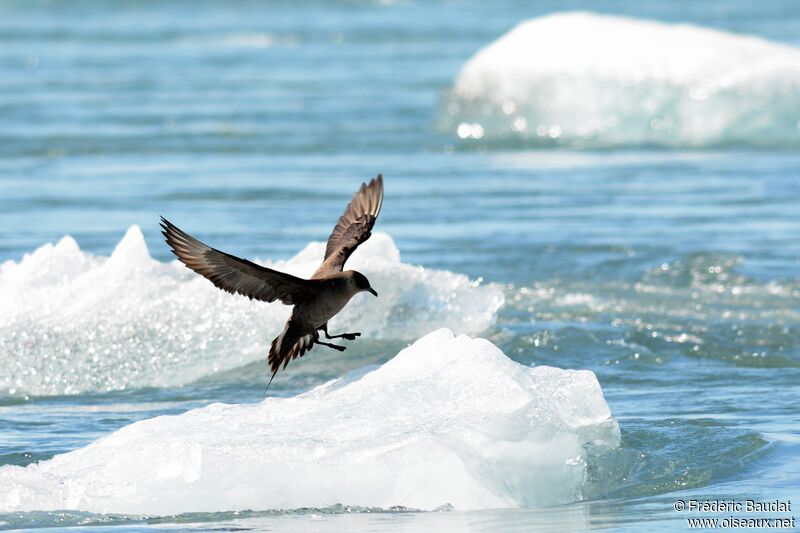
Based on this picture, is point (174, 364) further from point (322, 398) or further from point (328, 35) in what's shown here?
point (328, 35)

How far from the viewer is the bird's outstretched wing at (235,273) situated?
550 centimetres

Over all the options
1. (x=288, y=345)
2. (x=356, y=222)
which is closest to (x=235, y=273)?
(x=288, y=345)

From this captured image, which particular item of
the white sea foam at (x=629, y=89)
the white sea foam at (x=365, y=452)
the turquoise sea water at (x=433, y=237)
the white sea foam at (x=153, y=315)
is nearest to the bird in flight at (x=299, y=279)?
the white sea foam at (x=365, y=452)

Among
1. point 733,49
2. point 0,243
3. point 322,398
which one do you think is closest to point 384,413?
point 322,398

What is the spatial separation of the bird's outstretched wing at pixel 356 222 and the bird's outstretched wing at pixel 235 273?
0.35m

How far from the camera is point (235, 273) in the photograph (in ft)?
18.7

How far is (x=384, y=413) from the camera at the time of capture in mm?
5504

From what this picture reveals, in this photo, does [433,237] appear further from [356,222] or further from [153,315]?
[356,222]

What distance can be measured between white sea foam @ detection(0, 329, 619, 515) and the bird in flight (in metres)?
0.34

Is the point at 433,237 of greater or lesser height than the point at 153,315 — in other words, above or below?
below

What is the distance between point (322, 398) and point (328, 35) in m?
24.0

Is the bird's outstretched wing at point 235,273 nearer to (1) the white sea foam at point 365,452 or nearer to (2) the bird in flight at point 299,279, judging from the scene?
(2) the bird in flight at point 299,279

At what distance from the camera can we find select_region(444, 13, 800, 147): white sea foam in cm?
1565

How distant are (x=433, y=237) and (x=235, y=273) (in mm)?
5470
